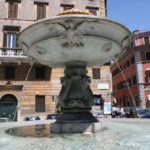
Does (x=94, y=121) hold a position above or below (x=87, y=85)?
below

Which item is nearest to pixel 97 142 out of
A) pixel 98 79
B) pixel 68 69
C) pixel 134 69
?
pixel 68 69

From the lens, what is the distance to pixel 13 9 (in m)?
23.5

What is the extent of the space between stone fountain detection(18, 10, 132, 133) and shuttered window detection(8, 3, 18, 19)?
59.8 feet

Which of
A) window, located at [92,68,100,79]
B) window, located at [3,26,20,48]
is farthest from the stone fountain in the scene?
window, located at [92,68,100,79]

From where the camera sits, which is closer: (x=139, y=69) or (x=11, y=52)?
(x=11, y=52)

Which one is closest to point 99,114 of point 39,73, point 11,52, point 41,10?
point 39,73

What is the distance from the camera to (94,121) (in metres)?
5.54

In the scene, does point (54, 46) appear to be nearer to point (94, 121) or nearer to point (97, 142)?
point (94, 121)

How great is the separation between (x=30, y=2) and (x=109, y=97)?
1137 centimetres

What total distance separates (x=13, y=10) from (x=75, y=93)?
64.3 feet

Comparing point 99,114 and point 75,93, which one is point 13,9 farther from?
point 75,93

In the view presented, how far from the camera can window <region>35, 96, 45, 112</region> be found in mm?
21252

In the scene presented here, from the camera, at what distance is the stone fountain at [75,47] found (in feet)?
15.8

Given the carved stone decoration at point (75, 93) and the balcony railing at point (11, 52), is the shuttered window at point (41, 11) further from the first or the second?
the carved stone decoration at point (75, 93)
